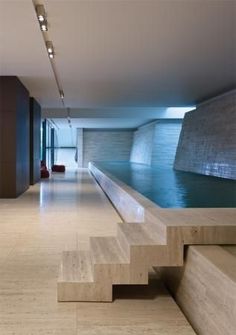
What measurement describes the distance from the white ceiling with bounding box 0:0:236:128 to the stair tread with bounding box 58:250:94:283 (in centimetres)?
316

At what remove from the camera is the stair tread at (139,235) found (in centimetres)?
253

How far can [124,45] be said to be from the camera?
621 centimetres

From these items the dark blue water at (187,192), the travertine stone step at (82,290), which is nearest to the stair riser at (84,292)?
the travertine stone step at (82,290)

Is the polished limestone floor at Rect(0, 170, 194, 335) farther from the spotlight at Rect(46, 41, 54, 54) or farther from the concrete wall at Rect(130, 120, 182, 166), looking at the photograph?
A: the concrete wall at Rect(130, 120, 182, 166)

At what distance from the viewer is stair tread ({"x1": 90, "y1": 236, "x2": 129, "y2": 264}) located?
2499 mm

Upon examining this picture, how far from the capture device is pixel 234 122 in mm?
10281

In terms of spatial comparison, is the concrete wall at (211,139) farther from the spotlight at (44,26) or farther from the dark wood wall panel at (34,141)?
the spotlight at (44,26)

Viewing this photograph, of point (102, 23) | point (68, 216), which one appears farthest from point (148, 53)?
point (68, 216)

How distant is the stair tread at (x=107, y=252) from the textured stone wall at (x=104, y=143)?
25952 mm

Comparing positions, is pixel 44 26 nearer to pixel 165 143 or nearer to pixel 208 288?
pixel 208 288

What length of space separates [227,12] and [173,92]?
6049mm

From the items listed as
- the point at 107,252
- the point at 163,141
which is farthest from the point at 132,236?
the point at 163,141

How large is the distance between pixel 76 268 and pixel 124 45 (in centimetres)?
455

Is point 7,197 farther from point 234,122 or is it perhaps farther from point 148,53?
point 234,122
